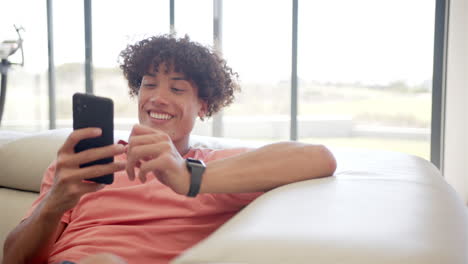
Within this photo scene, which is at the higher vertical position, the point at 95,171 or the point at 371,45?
the point at 371,45

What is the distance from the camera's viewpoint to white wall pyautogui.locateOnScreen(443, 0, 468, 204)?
3.35 metres

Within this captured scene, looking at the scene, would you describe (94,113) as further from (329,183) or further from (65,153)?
(329,183)

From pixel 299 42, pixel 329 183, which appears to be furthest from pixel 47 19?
pixel 329 183

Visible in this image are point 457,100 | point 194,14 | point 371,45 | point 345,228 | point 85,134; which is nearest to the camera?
point 345,228

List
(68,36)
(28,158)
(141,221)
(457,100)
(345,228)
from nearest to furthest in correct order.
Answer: (345,228) → (141,221) → (28,158) → (457,100) → (68,36)

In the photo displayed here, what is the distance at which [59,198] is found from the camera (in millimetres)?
1061

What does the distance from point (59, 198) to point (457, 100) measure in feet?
10.1

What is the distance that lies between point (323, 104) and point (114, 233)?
965 cm

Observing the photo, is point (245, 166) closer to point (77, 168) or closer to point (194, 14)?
point (77, 168)

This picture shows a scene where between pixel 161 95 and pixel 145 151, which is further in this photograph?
pixel 161 95

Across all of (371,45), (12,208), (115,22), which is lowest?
(12,208)

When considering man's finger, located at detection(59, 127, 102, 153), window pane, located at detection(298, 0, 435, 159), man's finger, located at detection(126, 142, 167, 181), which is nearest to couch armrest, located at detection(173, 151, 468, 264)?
man's finger, located at detection(126, 142, 167, 181)

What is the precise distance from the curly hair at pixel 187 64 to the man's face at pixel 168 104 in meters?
0.03

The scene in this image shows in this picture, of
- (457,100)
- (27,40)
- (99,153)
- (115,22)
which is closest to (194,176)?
(99,153)
